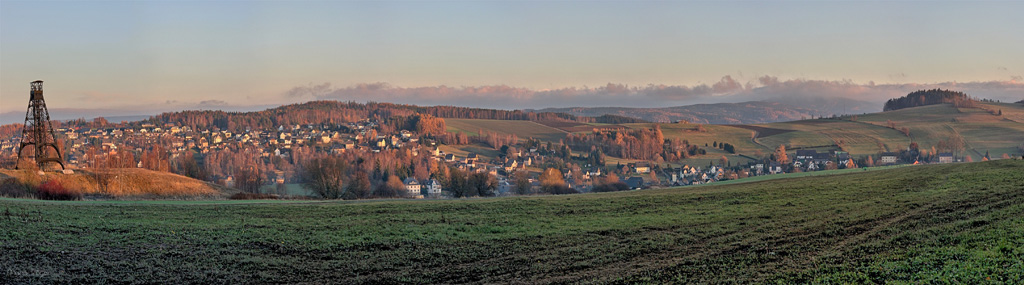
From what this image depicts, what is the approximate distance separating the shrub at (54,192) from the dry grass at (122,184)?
140 centimetres

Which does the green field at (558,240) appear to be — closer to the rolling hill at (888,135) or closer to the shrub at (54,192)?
the shrub at (54,192)

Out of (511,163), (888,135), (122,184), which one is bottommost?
(511,163)

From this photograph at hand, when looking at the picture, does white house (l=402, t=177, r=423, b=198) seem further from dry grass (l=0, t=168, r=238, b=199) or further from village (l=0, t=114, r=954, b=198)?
dry grass (l=0, t=168, r=238, b=199)

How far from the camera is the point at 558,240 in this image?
27031 mm

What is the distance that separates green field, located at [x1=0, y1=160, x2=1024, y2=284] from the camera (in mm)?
17781

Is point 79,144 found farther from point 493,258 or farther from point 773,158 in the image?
point 493,258

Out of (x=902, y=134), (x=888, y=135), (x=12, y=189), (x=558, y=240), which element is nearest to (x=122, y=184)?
(x=12, y=189)

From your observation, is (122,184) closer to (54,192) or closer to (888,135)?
(54,192)

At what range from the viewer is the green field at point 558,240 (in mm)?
17781

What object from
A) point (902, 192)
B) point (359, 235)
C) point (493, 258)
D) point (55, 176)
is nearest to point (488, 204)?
point (359, 235)

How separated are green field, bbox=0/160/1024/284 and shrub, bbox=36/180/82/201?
50.6 ft

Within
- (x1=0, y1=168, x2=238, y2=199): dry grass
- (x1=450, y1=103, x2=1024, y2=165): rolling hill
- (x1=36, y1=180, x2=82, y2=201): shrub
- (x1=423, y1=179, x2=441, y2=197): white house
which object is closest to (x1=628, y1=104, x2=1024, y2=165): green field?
(x1=450, y1=103, x2=1024, y2=165): rolling hill

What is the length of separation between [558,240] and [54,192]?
43.5m

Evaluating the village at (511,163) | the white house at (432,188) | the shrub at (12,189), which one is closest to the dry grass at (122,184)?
the shrub at (12,189)
